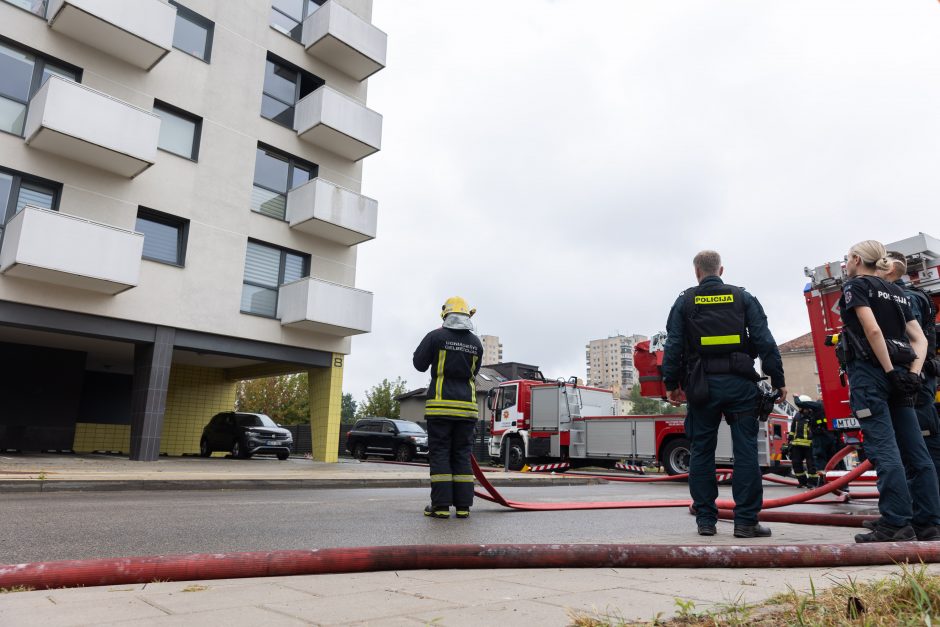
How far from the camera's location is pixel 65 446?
18.4 m

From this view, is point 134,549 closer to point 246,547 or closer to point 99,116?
point 246,547

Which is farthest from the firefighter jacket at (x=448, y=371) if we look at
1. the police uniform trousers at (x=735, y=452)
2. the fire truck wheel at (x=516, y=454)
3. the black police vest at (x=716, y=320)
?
the fire truck wheel at (x=516, y=454)

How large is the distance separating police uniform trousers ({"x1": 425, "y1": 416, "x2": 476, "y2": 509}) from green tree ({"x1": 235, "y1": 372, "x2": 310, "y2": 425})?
36.4 m

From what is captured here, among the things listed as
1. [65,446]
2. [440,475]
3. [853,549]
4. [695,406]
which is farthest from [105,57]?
[853,549]

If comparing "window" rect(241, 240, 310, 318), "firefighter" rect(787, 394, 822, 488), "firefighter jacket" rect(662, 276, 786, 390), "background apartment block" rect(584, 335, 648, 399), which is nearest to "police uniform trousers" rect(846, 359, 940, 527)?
"firefighter jacket" rect(662, 276, 786, 390)

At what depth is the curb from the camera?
27.0 feet

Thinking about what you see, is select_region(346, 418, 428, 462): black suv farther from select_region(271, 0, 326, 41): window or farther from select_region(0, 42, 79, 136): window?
select_region(0, 42, 79, 136): window

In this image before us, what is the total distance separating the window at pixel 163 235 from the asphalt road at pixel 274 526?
863 cm

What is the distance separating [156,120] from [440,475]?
1218cm

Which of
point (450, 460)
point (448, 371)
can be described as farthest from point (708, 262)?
point (450, 460)

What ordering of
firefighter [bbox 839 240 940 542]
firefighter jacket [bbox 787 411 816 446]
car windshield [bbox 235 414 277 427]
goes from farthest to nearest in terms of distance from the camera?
car windshield [bbox 235 414 277 427] → firefighter jacket [bbox 787 411 816 446] → firefighter [bbox 839 240 940 542]

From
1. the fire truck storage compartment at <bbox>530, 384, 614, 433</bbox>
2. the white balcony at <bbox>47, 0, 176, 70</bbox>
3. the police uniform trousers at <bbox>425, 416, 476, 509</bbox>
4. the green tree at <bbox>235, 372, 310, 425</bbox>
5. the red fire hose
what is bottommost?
the red fire hose

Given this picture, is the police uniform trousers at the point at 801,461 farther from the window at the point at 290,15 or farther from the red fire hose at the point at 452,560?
the window at the point at 290,15

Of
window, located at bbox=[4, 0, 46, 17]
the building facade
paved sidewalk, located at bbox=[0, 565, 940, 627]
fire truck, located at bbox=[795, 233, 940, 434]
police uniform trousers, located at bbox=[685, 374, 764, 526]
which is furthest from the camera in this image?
the building facade
